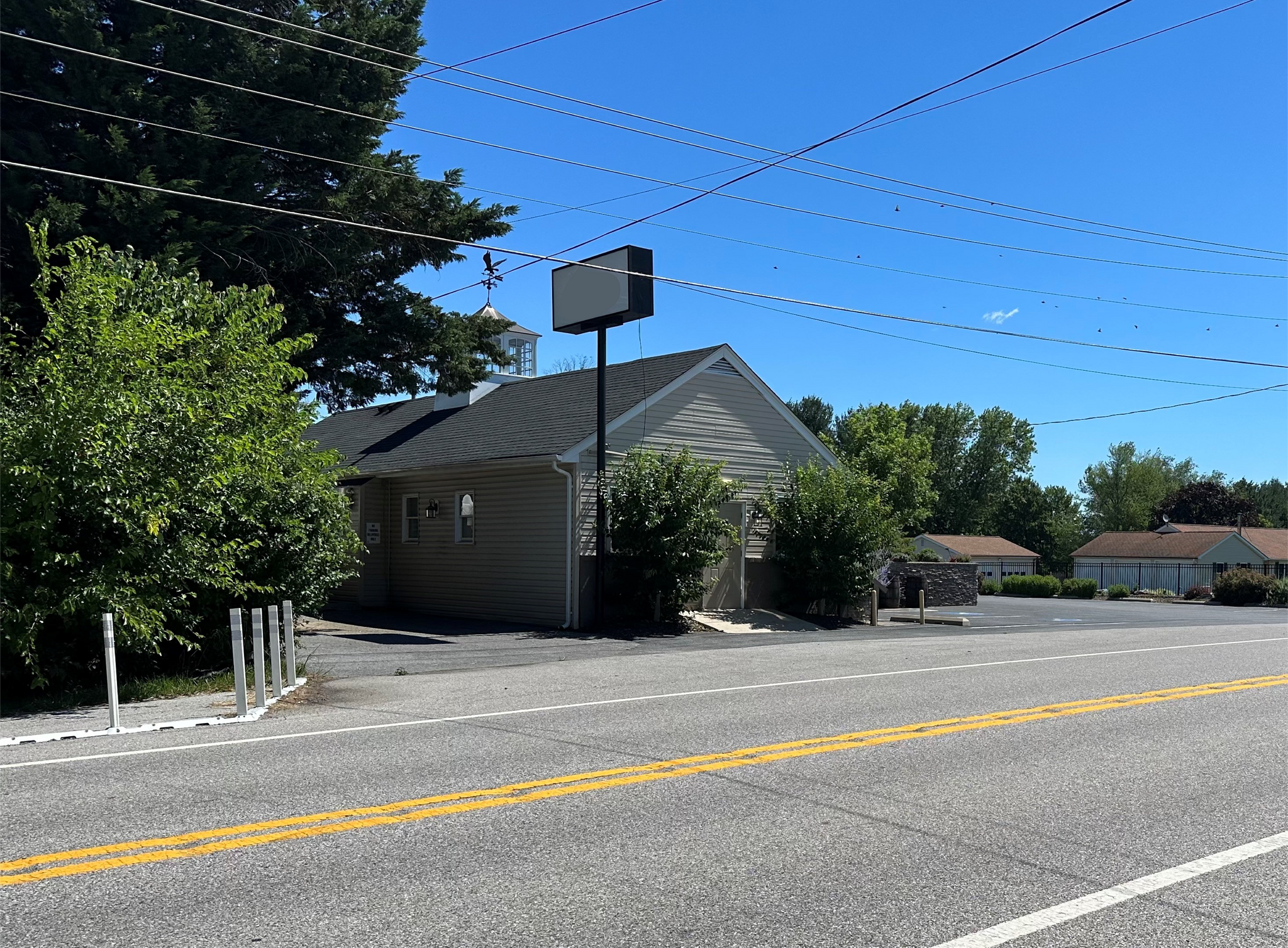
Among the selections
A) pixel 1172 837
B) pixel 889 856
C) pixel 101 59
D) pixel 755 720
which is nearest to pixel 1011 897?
pixel 889 856

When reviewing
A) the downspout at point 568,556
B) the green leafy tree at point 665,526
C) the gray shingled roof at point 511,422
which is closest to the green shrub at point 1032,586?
the gray shingled roof at point 511,422

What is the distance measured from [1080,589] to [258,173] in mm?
45566

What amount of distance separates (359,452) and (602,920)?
86.0ft

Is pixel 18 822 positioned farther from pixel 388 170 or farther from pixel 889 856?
pixel 388 170

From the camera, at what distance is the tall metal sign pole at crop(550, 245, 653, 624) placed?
2155cm

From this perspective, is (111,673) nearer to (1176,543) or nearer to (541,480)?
(541,480)

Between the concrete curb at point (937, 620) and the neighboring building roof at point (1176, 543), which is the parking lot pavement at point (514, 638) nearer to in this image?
Answer: the concrete curb at point (937, 620)

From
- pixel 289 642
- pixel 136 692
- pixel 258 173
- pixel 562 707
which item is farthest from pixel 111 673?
pixel 258 173

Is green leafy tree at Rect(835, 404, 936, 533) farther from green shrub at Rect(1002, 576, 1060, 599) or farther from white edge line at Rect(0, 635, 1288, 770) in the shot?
white edge line at Rect(0, 635, 1288, 770)

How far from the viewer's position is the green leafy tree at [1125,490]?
344 feet

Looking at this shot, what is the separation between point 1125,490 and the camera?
352 feet

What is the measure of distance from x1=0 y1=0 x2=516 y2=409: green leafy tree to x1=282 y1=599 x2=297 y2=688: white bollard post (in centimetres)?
756

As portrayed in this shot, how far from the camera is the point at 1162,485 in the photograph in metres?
108

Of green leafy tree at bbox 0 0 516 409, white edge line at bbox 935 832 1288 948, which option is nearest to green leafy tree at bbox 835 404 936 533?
green leafy tree at bbox 0 0 516 409
